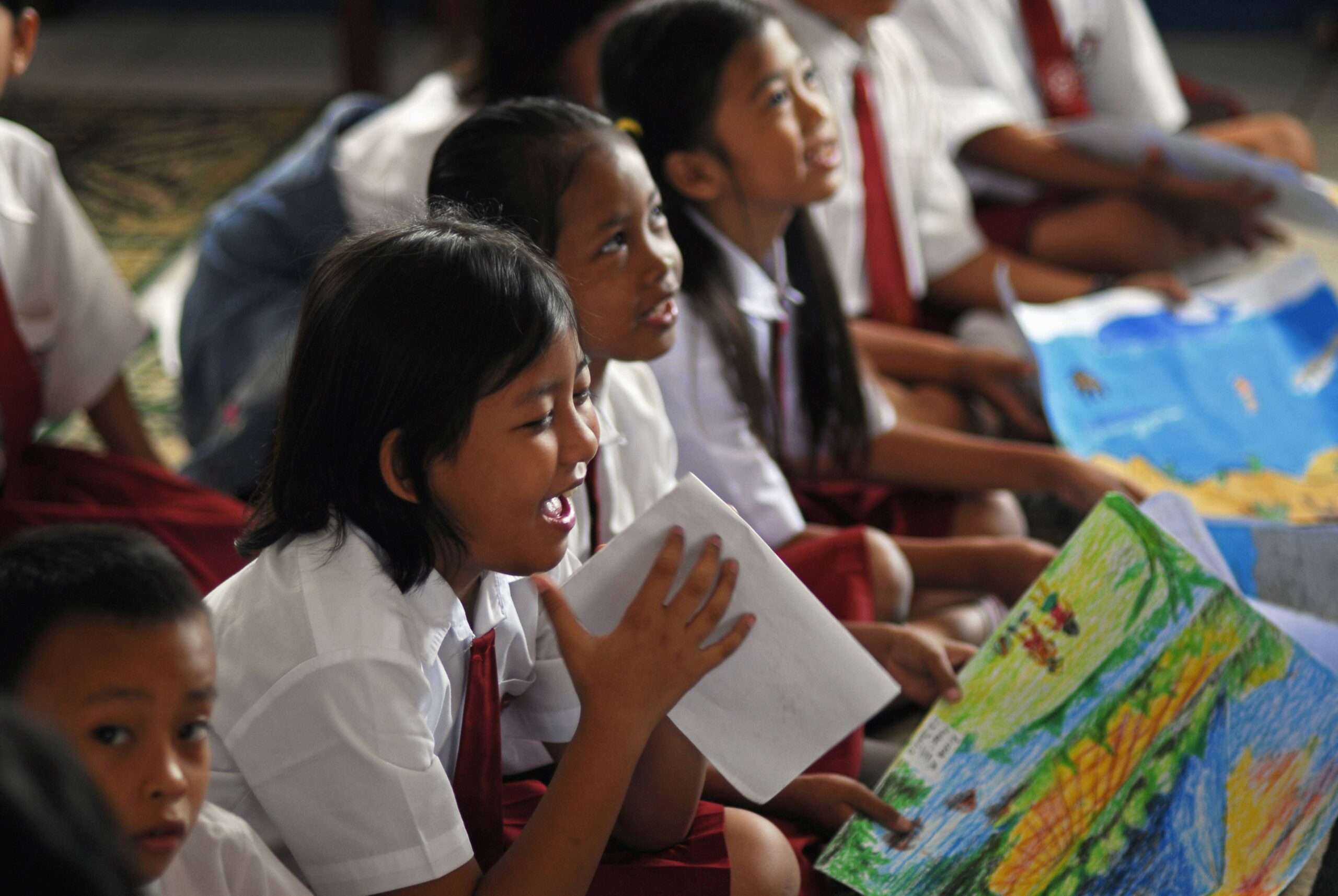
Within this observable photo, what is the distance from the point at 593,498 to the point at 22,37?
1.94 ft

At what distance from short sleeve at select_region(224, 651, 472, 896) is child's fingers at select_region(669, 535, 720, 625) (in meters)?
0.14

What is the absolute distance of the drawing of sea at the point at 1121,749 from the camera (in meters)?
0.81

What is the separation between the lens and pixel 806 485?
1301 millimetres

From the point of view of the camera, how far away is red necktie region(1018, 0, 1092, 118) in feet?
6.61

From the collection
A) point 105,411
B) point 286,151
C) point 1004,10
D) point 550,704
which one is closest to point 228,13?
point 286,151

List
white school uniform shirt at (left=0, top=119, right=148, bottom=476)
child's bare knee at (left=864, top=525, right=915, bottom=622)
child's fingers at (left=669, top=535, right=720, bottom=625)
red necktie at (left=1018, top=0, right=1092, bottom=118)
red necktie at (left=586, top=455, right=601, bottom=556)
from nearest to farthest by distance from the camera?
child's fingers at (left=669, top=535, right=720, bottom=625) < red necktie at (left=586, top=455, right=601, bottom=556) < child's bare knee at (left=864, top=525, right=915, bottom=622) < white school uniform shirt at (left=0, top=119, right=148, bottom=476) < red necktie at (left=1018, top=0, right=1092, bottom=118)

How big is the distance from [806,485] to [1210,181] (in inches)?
33.0

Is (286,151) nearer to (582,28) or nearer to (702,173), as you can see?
(582,28)

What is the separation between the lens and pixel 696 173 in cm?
113

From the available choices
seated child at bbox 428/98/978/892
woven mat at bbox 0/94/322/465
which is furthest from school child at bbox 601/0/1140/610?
woven mat at bbox 0/94/322/465

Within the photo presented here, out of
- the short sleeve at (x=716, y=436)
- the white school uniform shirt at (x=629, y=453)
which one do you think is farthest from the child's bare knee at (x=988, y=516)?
the white school uniform shirt at (x=629, y=453)

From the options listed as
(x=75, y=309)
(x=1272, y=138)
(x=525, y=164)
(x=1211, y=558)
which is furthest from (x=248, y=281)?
(x=1272, y=138)

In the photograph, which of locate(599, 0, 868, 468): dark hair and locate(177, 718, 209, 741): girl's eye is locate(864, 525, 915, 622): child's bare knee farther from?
locate(177, 718, 209, 741): girl's eye

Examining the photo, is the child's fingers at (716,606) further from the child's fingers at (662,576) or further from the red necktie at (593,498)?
the red necktie at (593,498)
